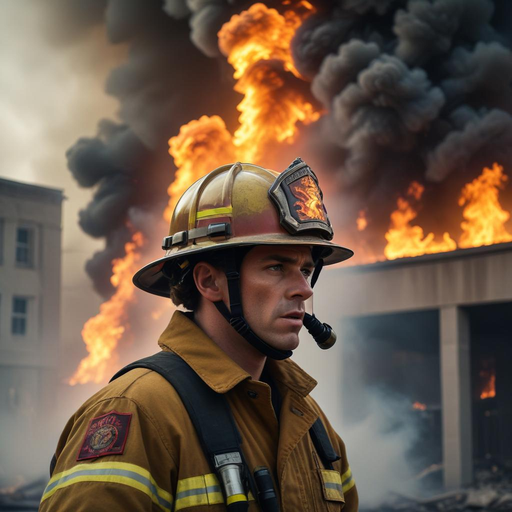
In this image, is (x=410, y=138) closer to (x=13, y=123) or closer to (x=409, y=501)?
(x=409, y=501)

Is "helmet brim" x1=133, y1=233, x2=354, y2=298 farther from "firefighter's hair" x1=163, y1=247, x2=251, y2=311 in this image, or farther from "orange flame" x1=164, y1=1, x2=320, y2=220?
"orange flame" x1=164, y1=1, x2=320, y2=220

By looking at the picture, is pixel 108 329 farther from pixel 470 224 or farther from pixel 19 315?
pixel 470 224

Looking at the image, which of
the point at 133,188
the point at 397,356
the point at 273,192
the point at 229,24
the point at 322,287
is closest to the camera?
the point at 273,192

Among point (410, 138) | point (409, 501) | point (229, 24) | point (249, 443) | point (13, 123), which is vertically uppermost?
point (229, 24)

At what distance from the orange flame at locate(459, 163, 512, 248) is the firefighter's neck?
18.1 meters

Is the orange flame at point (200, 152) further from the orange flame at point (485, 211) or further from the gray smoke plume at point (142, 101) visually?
the orange flame at point (485, 211)

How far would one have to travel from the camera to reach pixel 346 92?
2350 centimetres

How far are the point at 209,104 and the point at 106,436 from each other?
27.4m

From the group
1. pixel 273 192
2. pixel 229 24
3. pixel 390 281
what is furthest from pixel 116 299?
pixel 273 192

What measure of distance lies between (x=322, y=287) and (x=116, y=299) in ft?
32.0

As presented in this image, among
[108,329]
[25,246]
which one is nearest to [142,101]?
Result: [25,246]

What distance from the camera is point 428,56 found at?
24.0 meters

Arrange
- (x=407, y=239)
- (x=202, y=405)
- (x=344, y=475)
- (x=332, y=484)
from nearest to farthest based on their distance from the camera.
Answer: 1. (x=202, y=405)
2. (x=332, y=484)
3. (x=344, y=475)
4. (x=407, y=239)

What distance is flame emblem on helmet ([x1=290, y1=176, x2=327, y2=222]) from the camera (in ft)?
8.83
